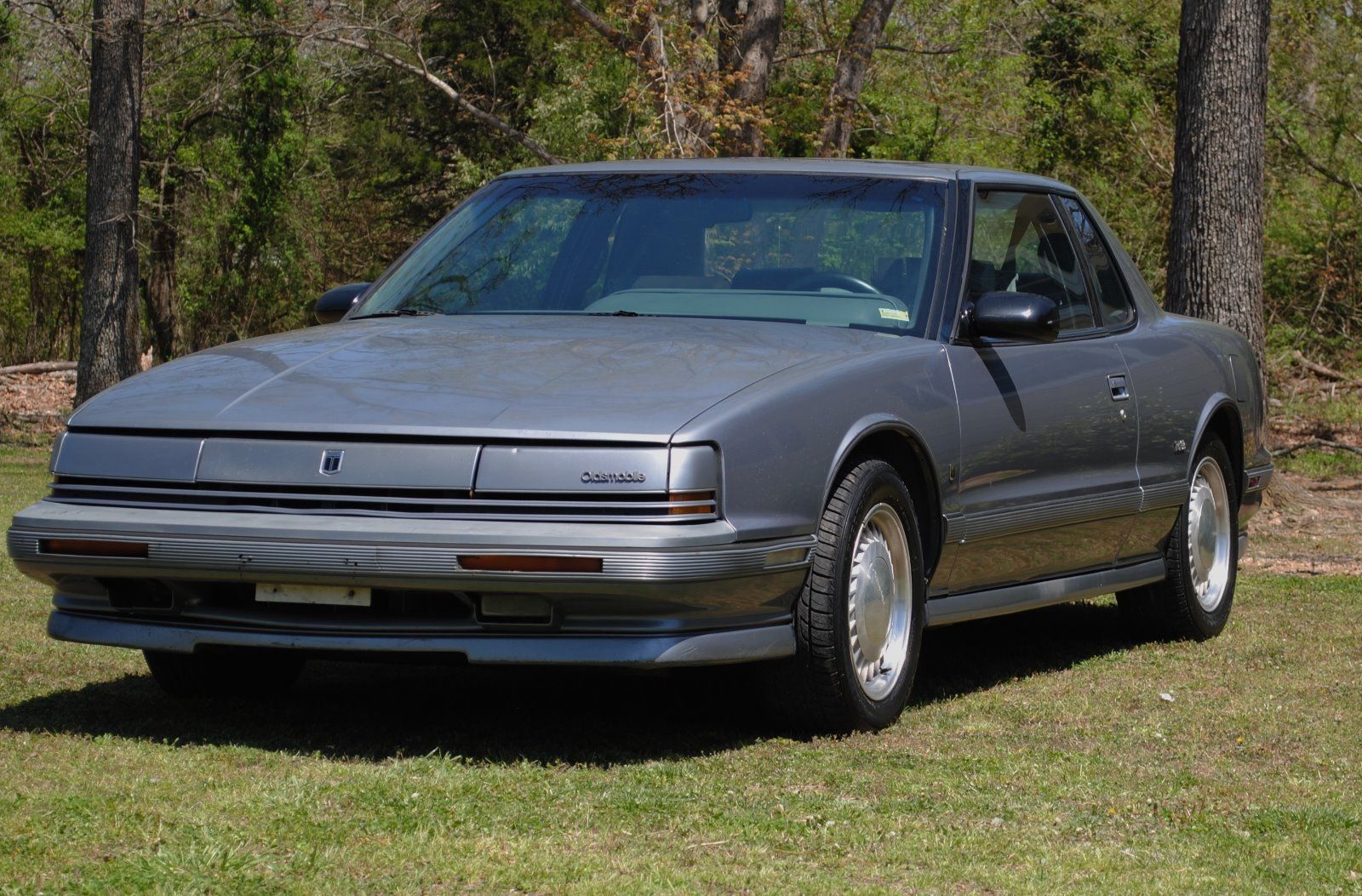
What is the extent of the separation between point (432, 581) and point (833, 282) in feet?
6.36

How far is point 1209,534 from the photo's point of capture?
26.0 ft

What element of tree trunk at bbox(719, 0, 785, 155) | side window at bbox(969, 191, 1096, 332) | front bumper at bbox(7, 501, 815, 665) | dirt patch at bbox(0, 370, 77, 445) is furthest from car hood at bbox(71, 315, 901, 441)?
dirt patch at bbox(0, 370, 77, 445)

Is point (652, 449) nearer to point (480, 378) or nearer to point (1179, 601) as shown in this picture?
point (480, 378)

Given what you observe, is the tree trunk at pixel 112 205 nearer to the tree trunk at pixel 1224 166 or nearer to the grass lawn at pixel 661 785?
the tree trunk at pixel 1224 166

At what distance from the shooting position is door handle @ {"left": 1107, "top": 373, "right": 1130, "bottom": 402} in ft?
22.4

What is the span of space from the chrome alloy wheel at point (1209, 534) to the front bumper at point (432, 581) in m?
3.20

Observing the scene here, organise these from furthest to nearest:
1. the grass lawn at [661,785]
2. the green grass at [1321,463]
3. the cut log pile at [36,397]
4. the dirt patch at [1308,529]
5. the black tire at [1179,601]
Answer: the cut log pile at [36,397]
the green grass at [1321,463]
the dirt patch at [1308,529]
the black tire at [1179,601]
the grass lawn at [661,785]

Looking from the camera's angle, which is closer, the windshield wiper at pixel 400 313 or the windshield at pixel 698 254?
the windshield at pixel 698 254

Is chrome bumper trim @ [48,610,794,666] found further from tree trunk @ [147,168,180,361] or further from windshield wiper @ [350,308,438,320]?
tree trunk @ [147,168,180,361]

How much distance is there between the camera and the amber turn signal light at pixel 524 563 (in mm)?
4539

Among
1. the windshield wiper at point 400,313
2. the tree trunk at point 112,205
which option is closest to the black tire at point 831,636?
the windshield wiper at point 400,313

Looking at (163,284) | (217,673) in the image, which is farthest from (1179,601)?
(163,284)

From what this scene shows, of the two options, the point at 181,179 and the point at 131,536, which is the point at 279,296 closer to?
the point at 181,179

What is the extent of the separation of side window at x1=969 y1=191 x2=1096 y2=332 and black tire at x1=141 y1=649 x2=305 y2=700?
2518mm
